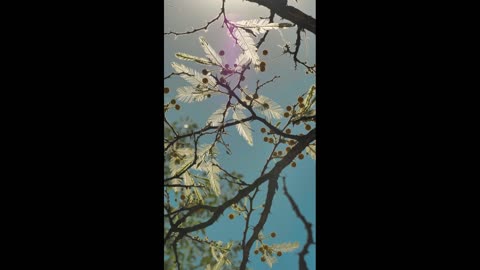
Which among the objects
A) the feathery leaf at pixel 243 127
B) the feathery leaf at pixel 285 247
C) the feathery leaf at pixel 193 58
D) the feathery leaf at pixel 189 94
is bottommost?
the feathery leaf at pixel 285 247

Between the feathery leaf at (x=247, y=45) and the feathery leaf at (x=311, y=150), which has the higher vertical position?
the feathery leaf at (x=247, y=45)

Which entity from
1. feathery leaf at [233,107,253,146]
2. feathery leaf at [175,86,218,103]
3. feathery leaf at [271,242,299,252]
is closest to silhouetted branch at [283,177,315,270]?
feathery leaf at [271,242,299,252]

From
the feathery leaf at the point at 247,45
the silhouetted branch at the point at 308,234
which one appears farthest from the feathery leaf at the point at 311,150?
the feathery leaf at the point at 247,45

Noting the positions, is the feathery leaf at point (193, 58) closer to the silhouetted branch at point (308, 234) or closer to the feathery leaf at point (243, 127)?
the feathery leaf at point (243, 127)

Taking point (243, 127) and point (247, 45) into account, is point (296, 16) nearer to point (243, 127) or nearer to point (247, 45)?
point (247, 45)

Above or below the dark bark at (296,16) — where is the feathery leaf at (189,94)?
below

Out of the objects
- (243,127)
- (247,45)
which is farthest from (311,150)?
(247,45)

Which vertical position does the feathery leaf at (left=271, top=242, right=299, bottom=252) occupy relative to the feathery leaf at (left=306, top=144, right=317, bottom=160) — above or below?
below

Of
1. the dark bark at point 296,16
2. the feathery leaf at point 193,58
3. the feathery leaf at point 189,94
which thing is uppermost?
the dark bark at point 296,16

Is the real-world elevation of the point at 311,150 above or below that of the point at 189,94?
below

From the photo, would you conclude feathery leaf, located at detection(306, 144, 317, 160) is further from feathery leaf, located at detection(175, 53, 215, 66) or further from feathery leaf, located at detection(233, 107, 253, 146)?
feathery leaf, located at detection(175, 53, 215, 66)

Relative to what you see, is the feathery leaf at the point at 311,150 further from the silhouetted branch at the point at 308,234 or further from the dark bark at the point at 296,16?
the dark bark at the point at 296,16
